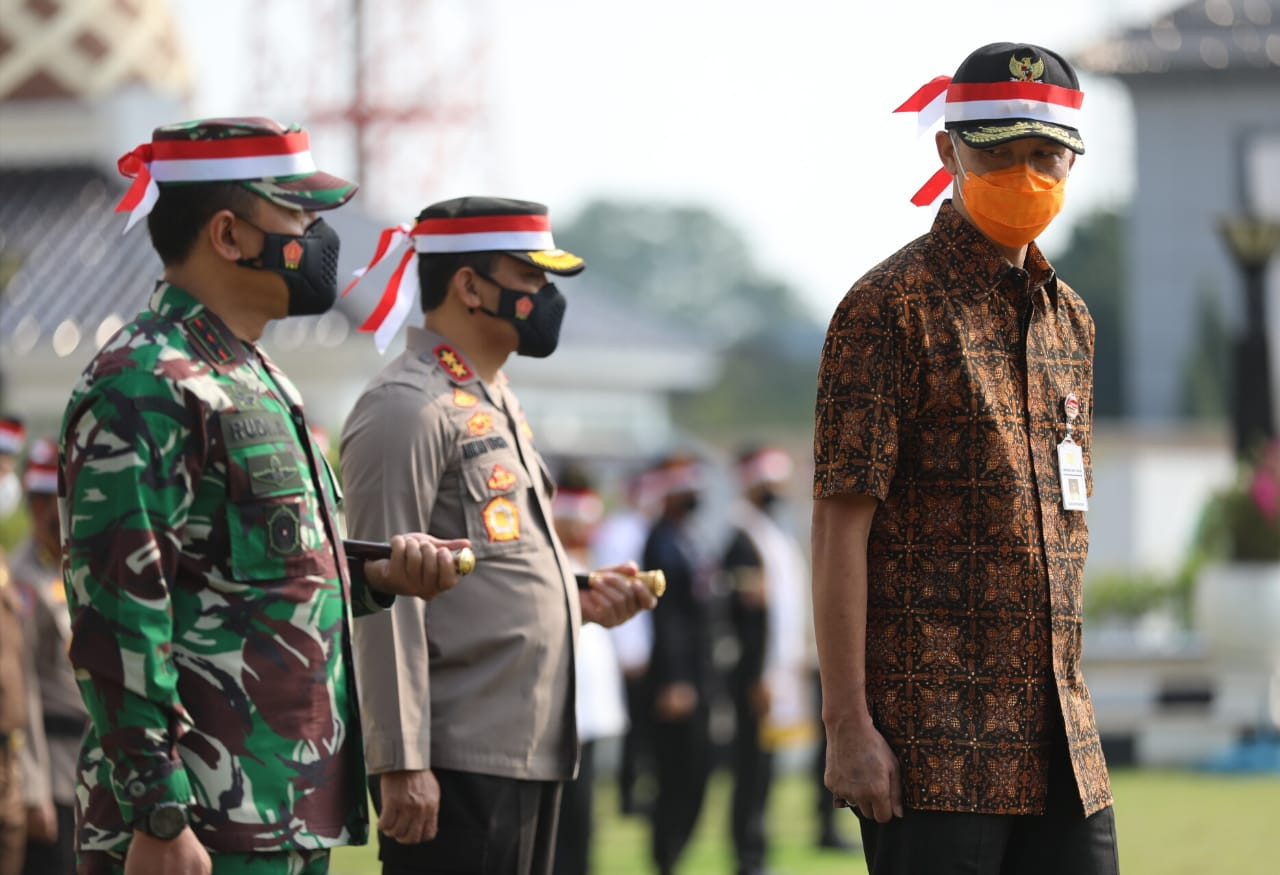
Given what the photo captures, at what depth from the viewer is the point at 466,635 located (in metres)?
4.72

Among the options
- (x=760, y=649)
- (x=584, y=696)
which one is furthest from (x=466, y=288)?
(x=760, y=649)

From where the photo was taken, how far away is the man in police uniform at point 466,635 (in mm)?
4574

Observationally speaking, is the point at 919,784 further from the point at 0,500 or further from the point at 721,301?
the point at 721,301

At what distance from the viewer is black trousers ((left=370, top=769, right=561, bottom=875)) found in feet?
15.2

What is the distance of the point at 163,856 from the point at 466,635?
1.42m

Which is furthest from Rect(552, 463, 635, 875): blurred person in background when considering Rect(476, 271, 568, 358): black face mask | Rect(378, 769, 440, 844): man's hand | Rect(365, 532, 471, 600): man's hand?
Rect(365, 532, 471, 600): man's hand

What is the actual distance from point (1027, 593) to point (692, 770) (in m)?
6.46

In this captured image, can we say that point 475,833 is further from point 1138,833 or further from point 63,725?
point 1138,833

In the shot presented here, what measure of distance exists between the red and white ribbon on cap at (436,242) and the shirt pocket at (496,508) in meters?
0.46

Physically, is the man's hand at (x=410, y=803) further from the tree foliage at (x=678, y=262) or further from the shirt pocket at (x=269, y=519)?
the tree foliage at (x=678, y=262)

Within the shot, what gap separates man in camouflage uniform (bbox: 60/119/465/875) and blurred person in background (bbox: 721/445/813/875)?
6.44 meters

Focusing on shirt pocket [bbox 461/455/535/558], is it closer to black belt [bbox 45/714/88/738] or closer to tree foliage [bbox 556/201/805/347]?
black belt [bbox 45/714/88/738]

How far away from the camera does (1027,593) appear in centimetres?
381

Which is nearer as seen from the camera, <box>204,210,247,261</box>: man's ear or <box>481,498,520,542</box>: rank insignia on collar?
<box>204,210,247,261</box>: man's ear
